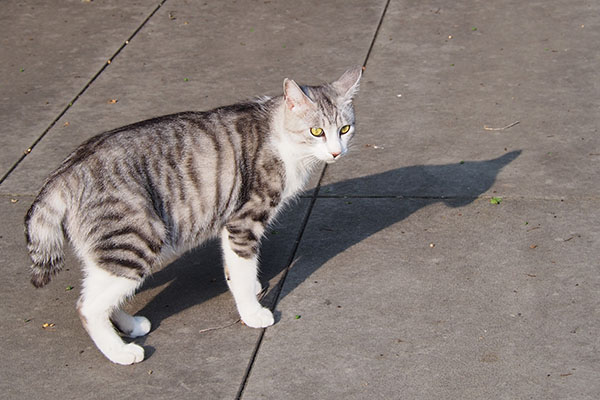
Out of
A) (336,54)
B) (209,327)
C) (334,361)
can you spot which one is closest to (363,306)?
(334,361)

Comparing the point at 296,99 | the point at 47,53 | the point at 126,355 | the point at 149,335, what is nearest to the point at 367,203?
the point at 296,99

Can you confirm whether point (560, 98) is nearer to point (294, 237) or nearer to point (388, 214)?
point (388, 214)

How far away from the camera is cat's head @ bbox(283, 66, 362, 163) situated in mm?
A: 5102

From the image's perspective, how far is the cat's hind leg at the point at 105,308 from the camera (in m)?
4.67

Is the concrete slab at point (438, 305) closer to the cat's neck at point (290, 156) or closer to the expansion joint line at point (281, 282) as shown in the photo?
the expansion joint line at point (281, 282)

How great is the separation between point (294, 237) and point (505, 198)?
1.60 m

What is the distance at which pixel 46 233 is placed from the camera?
464 centimetres

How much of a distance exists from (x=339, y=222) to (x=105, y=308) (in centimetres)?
203

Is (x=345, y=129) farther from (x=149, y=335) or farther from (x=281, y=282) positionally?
(x=149, y=335)

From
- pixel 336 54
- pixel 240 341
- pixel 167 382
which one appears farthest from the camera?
pixel 336 54

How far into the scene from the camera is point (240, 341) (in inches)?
194

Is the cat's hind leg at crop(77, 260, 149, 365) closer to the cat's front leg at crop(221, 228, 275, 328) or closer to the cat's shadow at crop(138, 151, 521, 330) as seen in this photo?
the cat's shadow at crop(138, 151, 521, 330)

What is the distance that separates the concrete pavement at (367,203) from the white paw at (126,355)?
0.06m

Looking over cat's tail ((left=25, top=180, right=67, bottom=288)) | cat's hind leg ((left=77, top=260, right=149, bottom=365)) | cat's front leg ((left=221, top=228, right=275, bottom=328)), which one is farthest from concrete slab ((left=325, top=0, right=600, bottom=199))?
cat's tail ((left=25, top=180, right=67, bottom=288))
